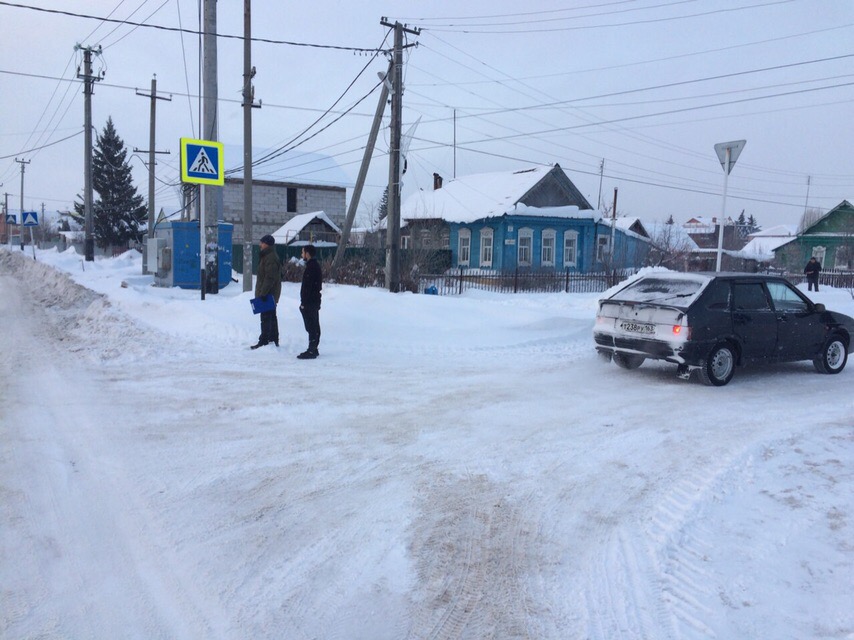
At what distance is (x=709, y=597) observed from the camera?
3.52 meters

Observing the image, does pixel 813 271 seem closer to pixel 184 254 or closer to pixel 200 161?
pixel 184 254

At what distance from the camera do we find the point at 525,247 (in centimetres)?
3572

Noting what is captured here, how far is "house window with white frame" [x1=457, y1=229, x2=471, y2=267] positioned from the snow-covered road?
90.5 feet

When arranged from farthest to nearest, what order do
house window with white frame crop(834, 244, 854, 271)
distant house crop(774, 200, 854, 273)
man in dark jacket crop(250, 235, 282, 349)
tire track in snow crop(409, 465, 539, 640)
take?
distant house crop(774, 200, 854, 273)
house window with white frame crop(834, 244, 854, 271)
man in dark jacket crop(250, 235, 282, 349)
tire track in snow crop(409, 465, 539, 640)

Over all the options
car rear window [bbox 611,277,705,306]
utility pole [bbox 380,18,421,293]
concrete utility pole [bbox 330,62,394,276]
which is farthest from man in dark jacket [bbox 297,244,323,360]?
concrete utility pole [bbox 330,62,394,276]

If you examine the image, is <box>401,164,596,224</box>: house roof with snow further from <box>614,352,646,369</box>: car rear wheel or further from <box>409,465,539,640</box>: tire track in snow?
<box>409,465,539,640</box>: tire track in snow

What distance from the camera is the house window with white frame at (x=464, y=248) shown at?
121ft

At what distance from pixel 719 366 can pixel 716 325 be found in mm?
591

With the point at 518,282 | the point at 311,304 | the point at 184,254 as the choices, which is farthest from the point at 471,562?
the point at 518,282

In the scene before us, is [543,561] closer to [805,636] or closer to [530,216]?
[805,636]

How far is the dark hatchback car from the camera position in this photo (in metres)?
8.80

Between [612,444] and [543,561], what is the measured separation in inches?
98.1

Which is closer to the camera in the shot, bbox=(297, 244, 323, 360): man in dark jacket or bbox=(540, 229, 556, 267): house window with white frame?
bbox=(297, 244, 323, 360): man in dark jacket

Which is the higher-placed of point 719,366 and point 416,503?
point 719,366
